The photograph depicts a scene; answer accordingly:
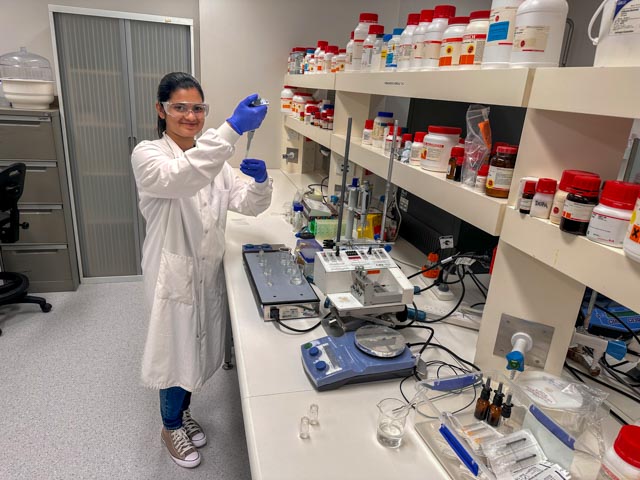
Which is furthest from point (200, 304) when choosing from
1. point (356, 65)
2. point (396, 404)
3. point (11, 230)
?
point (11, 230)

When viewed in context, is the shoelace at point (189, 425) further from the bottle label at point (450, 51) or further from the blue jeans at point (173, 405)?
the bottle label at point (450, 51)

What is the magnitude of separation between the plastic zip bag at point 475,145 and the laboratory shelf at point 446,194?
0.14ft

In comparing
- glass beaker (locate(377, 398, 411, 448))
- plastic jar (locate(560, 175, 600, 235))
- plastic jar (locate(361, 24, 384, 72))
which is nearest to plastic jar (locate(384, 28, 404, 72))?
plastic jar (locate(361, 24, 384, 72))

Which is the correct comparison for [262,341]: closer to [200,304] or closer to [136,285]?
[200,304]

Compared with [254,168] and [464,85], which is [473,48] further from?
[254,168]

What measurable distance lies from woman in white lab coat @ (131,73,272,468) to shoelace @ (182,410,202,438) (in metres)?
0.27

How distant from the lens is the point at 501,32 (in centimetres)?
96

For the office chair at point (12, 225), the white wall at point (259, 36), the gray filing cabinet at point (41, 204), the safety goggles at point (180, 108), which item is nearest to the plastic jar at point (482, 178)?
the safety goggles at point (180, 108)

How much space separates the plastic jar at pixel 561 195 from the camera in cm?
84

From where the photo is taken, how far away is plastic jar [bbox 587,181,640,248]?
0.73 metres

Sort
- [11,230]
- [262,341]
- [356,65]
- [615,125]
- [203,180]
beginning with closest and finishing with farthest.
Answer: [615,125] → [262,341] → [203,180] → [356,65] → [11,230]

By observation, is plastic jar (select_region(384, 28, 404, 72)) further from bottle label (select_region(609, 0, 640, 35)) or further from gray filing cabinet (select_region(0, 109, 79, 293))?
gray filing cabinet (select_region(0, 109, 79, 293))

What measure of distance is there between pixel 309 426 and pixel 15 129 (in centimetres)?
281

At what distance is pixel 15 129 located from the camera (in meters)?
2.66
